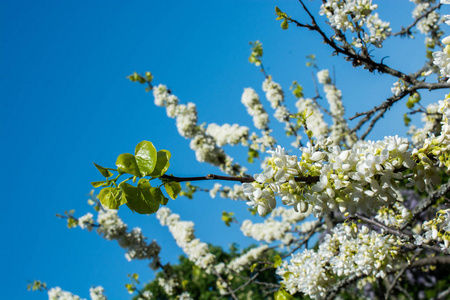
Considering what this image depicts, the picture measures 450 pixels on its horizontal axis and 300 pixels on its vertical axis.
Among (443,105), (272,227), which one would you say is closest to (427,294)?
(272,227)

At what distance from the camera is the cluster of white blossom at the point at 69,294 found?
6.39 metres

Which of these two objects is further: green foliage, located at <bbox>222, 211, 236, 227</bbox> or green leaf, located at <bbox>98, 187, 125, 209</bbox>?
green foliage, located at <bbox>222, 211, 236, 227</bbox>

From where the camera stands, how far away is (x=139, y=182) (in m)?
1.27

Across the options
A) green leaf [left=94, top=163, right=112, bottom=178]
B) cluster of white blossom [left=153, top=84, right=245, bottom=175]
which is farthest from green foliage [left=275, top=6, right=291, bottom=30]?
cluster of white blossom [left=153, top=84, right=245, bottom=175]

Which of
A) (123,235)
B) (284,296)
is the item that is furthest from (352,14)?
(123,235)

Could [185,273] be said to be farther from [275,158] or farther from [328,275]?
[275,158]

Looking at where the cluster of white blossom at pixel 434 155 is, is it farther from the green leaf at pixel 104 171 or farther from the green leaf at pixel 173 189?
the green leaf at pixel 104 171

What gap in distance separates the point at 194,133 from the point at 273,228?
3.34 m

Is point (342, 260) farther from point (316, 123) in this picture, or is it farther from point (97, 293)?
point (97, 293)

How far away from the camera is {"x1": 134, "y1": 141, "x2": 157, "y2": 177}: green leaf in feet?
4.11

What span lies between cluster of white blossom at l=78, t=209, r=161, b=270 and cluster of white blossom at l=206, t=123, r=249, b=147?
7.38 ft

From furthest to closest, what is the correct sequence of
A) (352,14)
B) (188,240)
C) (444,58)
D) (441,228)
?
(188,240), (352,14), (441,228), (444,58)

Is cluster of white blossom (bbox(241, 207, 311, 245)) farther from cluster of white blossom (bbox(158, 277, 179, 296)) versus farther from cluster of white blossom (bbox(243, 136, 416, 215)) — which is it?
cluster of white blossom (bbox(243, 136, 416, 215))

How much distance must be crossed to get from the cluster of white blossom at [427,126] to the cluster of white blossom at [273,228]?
3.04 meters
